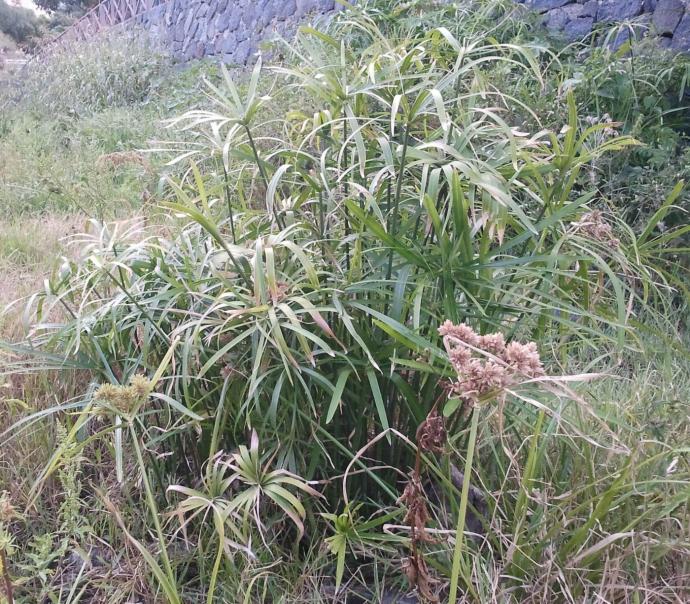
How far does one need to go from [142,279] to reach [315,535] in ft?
2.91

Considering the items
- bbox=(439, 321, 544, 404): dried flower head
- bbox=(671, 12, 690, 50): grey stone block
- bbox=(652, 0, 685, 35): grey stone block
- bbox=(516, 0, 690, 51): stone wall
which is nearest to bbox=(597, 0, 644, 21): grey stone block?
bbox=(516, 0, 690, 51): stone wall

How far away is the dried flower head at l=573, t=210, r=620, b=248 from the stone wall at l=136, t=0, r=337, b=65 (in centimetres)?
659

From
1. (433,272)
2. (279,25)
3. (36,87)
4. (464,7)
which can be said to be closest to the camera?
(433,272)

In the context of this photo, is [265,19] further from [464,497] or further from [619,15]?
[464,497]

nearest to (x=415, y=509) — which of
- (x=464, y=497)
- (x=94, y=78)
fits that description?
(x=464, y=497)

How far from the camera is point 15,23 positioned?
26891mm

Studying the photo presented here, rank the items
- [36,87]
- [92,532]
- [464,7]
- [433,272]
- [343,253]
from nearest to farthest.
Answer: [433,272] < [92,532] < [343,253] < [464,7] < [36,87]

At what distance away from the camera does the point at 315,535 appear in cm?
172

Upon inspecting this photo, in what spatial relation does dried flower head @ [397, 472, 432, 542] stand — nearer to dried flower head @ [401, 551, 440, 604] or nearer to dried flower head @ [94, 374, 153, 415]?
dried flower head @ [401, 551, 440, 604]

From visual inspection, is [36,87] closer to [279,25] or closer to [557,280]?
[279,25]

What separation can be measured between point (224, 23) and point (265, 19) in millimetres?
1451

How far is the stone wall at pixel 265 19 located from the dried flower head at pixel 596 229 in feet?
7.43

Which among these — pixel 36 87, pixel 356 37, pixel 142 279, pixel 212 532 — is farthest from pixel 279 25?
pixel 212 532

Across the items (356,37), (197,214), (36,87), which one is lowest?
(36,87)
